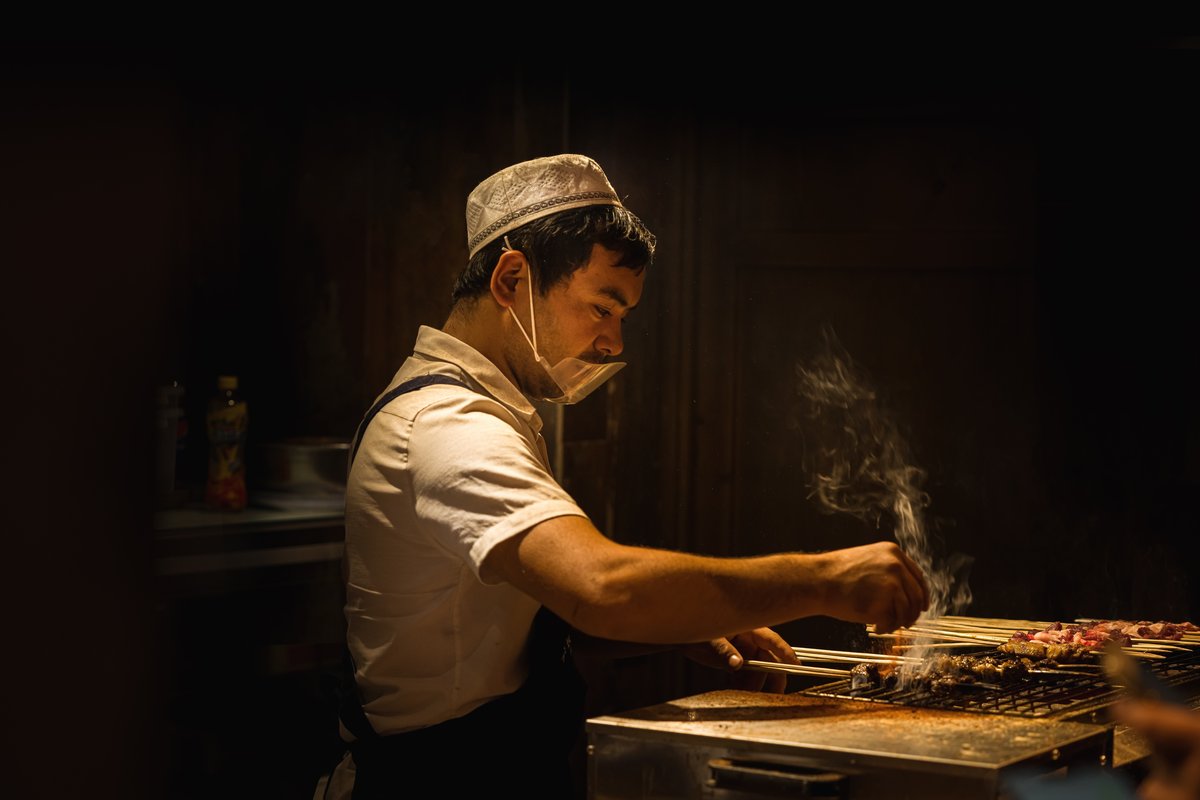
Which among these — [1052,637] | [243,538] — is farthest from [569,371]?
[243,538]

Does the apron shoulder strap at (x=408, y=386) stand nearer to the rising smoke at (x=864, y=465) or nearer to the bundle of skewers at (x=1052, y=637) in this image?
the bundle of skewers at (x=1052, y=637)

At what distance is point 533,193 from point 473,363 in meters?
0.49


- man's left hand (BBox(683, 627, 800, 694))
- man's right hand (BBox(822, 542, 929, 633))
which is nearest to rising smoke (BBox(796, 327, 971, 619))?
man's left hand (BBox(683, 627, 800, 694))

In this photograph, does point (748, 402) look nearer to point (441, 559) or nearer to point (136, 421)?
point (441, 559)

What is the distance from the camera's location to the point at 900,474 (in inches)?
244

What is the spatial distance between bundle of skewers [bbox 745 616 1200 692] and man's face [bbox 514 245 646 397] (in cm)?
87

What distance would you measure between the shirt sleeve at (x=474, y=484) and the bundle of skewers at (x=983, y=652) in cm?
86

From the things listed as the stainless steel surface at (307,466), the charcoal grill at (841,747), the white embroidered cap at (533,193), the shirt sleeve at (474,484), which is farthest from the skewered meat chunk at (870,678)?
the stainless steel surface at (307,466)

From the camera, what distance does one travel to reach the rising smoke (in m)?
6.10

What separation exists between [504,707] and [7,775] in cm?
126

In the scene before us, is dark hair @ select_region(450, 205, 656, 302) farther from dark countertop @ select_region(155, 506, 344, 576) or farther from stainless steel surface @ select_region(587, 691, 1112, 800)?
dark countertop @ select_region(155, 506, 344, 576)

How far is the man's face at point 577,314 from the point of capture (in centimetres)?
355

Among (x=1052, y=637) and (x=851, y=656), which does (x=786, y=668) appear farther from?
(x=1052, y=637)

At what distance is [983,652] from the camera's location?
4.04 m
